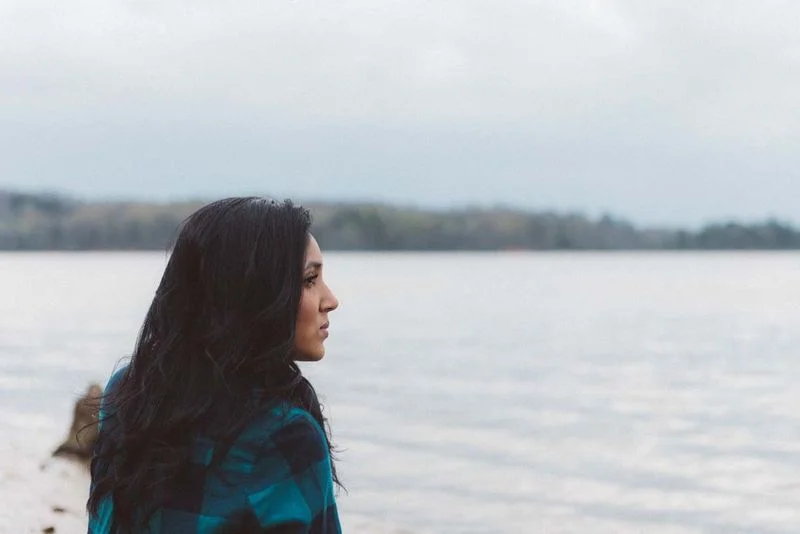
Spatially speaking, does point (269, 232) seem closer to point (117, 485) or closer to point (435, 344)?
point (117, 485)

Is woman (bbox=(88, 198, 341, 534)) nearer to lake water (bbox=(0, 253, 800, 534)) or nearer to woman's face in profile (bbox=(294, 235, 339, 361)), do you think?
woman's face in profile (bbox=(294, 235, 339, 361))

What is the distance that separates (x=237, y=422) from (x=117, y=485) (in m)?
0.33

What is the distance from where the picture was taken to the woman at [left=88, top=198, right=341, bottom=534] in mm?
2166

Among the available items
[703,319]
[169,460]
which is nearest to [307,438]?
[169,460]

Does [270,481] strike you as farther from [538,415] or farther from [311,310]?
[538,415]

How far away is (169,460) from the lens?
223cm

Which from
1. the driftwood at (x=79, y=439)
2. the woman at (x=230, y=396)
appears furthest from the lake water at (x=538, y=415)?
the woman at (x=230, y=396)

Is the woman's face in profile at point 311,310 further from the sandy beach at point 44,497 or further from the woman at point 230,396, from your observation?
the sandy beach at point 44,497

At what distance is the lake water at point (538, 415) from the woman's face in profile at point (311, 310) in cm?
1123

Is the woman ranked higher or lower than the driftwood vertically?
higher

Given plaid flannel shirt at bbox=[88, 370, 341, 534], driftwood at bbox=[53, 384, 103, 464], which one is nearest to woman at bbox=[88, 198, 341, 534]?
plaid flannel shirt at bbox=[88, 370, 341, 534]

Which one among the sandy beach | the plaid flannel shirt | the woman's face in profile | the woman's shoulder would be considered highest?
the woman's face in profile

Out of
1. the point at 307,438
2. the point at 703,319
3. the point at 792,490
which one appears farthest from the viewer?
the point at 703,319

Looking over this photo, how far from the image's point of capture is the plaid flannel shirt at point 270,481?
215 cm
